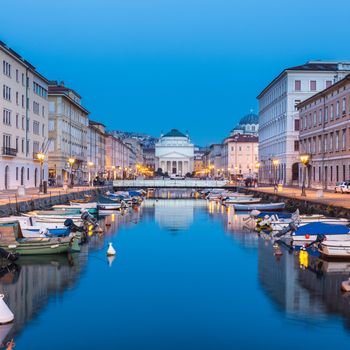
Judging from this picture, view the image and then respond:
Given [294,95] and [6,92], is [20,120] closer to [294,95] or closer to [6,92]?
[6,92]

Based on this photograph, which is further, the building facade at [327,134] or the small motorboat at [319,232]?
the building facade at [327,134]

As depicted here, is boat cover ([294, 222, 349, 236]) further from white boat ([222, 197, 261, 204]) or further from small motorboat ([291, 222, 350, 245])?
white boat ([222, 197, 261, 204])

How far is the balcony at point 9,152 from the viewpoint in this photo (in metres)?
64.2

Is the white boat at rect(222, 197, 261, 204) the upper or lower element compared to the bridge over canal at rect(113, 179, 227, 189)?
lower

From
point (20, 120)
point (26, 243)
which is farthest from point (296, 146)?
point (26, 243)

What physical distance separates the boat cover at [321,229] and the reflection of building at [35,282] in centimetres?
1266

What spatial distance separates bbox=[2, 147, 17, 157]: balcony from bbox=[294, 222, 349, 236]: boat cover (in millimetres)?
38491

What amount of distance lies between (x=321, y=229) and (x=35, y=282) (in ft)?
51.8

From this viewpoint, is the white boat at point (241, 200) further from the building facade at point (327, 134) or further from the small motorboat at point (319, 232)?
the small motorboat at point (319, 232)

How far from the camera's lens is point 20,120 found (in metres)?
72.2

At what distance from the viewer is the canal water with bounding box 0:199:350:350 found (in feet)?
58.1

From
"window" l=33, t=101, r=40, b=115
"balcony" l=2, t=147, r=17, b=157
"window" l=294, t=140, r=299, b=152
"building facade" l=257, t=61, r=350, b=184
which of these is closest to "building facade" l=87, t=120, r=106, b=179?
"window" l=33, t=101, r=40, b=115

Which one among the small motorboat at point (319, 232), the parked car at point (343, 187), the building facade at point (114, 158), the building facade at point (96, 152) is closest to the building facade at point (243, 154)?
the building facade at point (114, 158)

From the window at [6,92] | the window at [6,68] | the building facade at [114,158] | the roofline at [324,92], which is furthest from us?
the building facade at [114,158]
